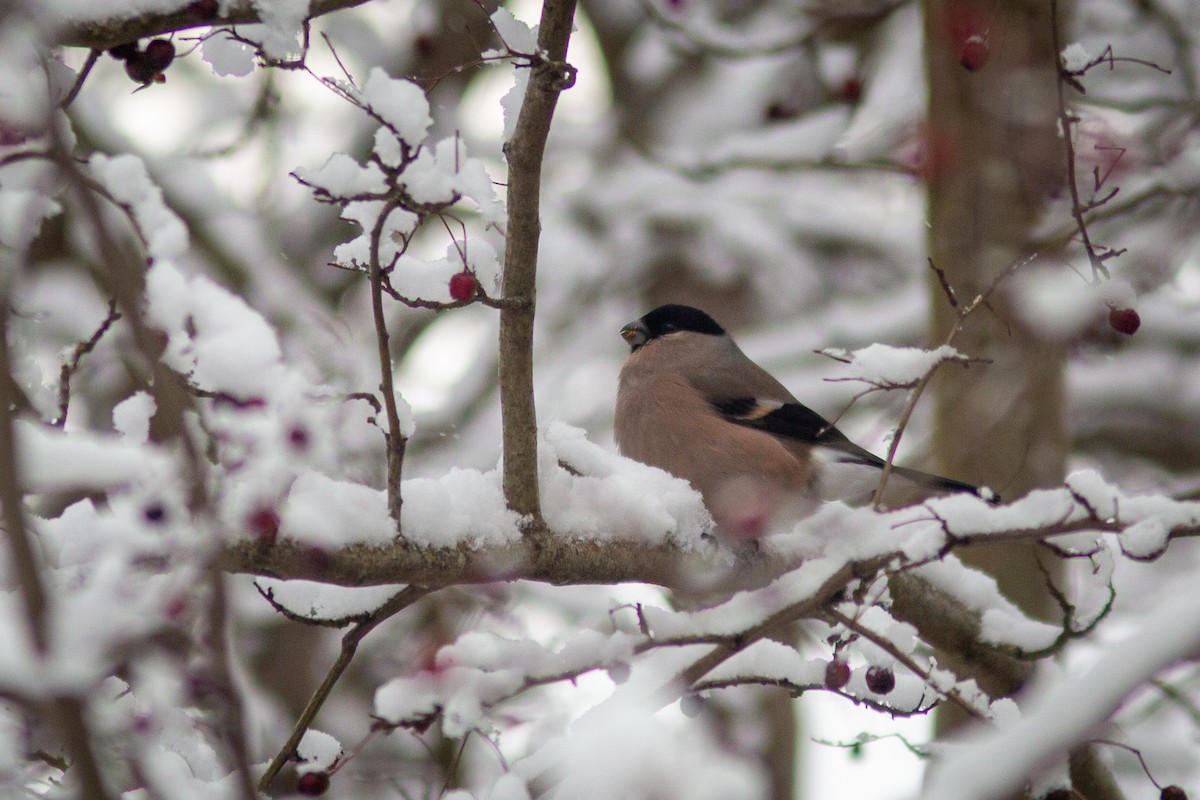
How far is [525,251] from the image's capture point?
223 cm

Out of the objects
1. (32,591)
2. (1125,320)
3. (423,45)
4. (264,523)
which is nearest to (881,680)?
(1125,320)

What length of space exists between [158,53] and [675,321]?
3227mm

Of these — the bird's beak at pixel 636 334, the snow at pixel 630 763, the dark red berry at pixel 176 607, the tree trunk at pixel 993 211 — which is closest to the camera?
the dark red berry at pixel 176 607

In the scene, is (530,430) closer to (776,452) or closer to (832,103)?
(776,452)

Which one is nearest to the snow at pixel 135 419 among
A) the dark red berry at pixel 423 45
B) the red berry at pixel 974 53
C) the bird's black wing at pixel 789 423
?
the red berry at pixel 974 53

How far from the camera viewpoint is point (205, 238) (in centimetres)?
632

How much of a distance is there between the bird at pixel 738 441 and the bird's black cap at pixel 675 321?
307mm

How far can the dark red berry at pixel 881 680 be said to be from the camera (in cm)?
241

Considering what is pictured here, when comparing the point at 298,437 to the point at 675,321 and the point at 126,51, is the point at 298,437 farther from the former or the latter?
the point at 675,321

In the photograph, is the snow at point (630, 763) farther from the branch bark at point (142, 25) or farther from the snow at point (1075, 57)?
the snow at point (1075, 57)

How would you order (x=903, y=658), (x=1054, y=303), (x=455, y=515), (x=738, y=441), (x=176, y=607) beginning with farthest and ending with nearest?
(x=738, y=441)
(x=1054, y=303)
(x=455, y=515)
(x=903, y=658)
(x=176, y=607)

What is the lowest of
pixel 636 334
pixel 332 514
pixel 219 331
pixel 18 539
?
pixel 636 334

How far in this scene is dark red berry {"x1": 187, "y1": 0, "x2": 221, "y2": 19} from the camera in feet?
7.06

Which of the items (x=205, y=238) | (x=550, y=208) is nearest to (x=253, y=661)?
(x=205, y=238)
